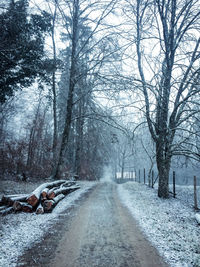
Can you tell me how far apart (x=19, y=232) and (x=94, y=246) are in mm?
1960

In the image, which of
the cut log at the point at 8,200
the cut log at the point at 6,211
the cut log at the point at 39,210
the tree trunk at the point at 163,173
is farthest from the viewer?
the tree trunk at the point at 163,173

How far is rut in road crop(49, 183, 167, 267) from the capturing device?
355cm

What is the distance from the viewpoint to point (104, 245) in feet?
13.9

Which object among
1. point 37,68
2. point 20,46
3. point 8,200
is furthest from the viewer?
point 37,68

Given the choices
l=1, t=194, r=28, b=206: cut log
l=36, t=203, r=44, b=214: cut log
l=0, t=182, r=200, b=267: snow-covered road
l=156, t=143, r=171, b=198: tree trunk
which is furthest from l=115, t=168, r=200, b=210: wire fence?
l=1, t=194, r=28, b=206: cut log

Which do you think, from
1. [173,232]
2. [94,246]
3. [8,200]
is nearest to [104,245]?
[94,246]

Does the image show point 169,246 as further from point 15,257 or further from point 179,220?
point 15,257

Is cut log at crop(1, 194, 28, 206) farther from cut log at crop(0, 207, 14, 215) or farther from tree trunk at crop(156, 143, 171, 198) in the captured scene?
tree trunk at crop(156, 143, 171, 198)

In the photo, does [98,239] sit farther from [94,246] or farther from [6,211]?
[6,211]

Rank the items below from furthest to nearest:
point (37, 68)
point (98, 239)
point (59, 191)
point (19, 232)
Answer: point (37, 68) < point (59, 191) < point (19, 232) < point (98, 239)

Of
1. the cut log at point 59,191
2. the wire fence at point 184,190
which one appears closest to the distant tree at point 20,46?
the cut log at point 59,191

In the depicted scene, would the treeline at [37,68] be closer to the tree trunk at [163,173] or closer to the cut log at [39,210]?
the tree trunk at [163,173]

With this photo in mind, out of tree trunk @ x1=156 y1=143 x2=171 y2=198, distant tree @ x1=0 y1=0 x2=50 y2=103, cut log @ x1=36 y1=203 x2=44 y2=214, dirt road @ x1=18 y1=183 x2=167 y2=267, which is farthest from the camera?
tree trunk @ x1=156 y1=143 x2=171 y2=198

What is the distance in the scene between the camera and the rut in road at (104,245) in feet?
11.6
